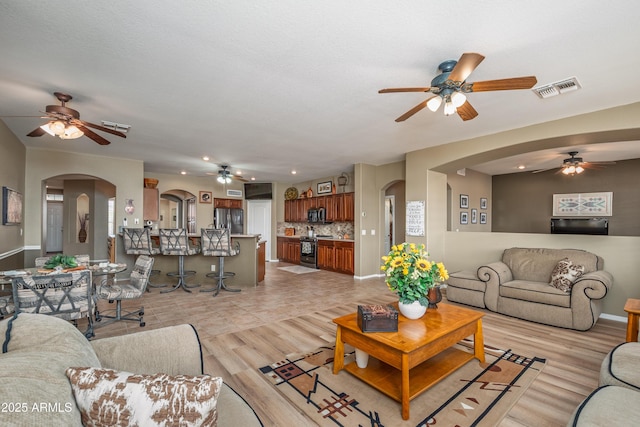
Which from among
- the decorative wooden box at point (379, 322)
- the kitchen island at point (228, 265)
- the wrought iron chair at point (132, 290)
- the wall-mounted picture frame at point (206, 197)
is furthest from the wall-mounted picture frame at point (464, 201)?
the wall-mounted picture frame at point (206, 197)

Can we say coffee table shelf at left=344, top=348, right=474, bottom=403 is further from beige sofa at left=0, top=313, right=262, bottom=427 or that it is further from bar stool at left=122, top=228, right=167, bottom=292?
bar stool at left=122, top=228, right=167, bottom=292

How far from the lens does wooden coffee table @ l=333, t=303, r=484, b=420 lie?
2.06 metres

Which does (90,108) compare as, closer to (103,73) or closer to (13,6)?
(103,73)

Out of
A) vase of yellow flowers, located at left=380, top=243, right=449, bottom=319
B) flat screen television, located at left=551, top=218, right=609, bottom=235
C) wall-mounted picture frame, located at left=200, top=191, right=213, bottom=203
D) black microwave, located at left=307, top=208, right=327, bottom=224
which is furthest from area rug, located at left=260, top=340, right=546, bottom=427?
wall-mounted picture frame, located at left=200, top=191, right=213, bottom=203

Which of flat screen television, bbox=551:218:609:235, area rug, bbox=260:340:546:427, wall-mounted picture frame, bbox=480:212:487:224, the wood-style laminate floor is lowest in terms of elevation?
the wood-style laminate floor

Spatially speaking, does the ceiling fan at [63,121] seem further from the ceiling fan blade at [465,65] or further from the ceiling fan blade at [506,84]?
the ceiling fan blade at [506,84]

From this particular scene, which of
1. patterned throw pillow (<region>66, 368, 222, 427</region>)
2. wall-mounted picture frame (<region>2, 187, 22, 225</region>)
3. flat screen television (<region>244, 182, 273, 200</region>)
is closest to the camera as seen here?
patterned throw pillow (<region>66, 368, 222, 427</region>)

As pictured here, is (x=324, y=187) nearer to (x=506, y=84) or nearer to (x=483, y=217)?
(x=483, y=217)

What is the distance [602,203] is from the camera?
6.96m

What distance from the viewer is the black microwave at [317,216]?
8625 millimetres

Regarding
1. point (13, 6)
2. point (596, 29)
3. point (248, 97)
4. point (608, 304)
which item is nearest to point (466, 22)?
point (596, 29)

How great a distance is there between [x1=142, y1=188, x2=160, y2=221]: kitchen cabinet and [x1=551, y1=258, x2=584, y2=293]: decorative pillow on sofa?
26.1 feet

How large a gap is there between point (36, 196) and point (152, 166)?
7.45 feet

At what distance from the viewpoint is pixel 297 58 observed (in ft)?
8.07
